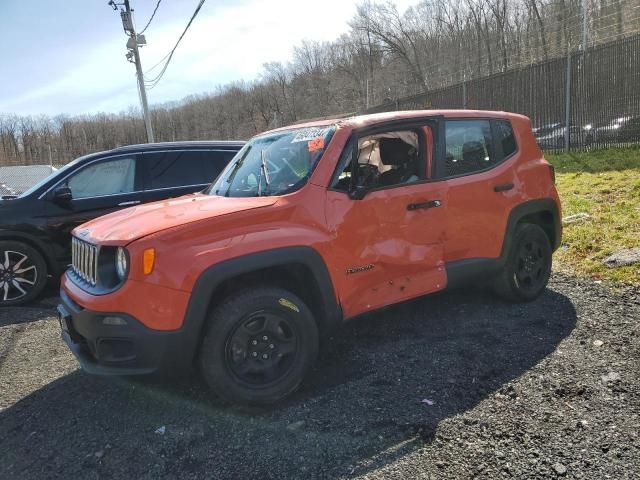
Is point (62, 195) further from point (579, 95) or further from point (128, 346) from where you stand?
point (579, 95)

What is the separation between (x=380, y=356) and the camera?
145 inches

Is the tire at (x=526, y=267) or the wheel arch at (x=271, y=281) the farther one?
the tire at (x=526, y=267)

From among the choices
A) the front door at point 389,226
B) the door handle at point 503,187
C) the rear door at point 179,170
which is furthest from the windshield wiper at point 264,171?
the rear door at point 179,170

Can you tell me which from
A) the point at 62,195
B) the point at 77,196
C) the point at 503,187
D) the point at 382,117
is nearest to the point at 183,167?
the point at 77,196

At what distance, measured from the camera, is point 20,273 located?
18.7 feet

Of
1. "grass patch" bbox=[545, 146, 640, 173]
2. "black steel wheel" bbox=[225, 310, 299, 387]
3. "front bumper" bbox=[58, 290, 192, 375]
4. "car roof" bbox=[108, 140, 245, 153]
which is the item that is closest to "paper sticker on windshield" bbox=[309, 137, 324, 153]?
"black steel wheel" bbox=[225, 310, 299, 387]

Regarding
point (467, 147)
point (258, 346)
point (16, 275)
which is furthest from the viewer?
point (16, 275)

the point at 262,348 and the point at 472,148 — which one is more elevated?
the point at 472,148

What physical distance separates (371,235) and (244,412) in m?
1.43

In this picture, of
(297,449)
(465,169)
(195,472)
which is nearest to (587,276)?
(465,169)

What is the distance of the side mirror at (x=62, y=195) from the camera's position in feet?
18.9

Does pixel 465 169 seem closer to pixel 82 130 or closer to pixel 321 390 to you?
pixel 321 390

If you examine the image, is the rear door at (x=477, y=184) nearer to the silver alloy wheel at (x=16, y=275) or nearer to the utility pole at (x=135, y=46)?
the silver alloy wheel at (x=16, y=275)

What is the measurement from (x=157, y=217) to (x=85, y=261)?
604mm
